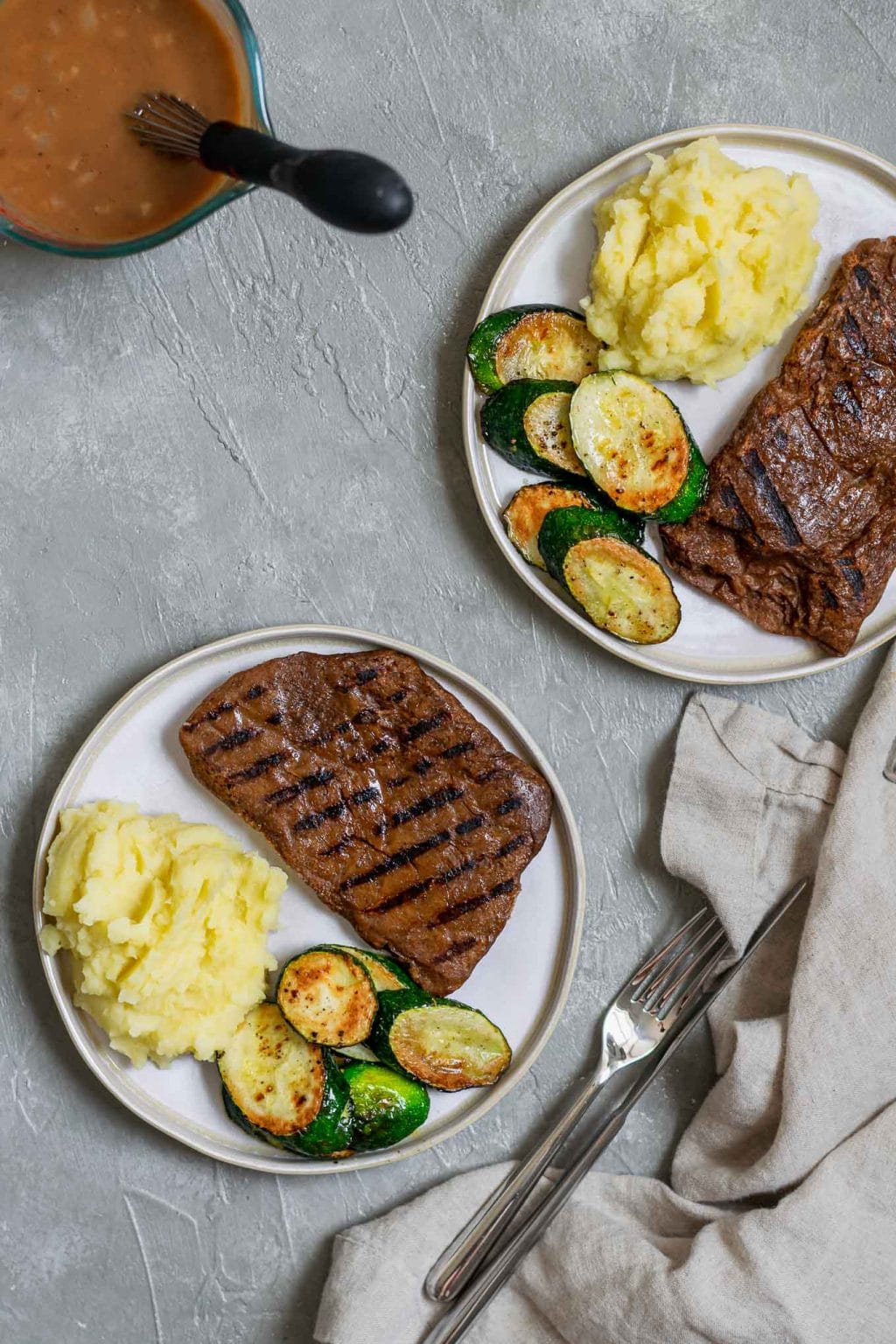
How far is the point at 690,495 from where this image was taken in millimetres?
3615

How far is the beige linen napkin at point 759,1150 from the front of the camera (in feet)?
11.7

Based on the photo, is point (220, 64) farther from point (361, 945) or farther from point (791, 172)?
point (361, 945)

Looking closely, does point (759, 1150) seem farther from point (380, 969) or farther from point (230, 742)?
point (230, 742)

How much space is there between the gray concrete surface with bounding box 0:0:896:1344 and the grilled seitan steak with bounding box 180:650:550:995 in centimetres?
31

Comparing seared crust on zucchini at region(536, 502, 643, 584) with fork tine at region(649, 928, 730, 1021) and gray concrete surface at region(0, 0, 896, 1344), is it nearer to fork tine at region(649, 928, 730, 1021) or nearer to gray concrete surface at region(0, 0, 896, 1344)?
gray concrete surface at region(0, 0, 896, 1344)

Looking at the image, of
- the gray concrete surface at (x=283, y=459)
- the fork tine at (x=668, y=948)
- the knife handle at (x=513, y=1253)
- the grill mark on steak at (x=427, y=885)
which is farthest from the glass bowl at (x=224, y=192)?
the knife handle at (x=513, y=1253)

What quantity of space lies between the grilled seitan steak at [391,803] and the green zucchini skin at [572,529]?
518 millimetres

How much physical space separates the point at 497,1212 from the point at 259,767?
1.59 metres

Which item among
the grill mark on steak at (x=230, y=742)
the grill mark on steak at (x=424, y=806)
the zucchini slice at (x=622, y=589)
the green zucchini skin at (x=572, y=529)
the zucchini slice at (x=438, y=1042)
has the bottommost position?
the zucchini slice at (x=438, y=1042)

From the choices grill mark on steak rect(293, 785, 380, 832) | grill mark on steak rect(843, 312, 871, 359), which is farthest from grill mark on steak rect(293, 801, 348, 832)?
grill mark on steak rect(843, 312, 871, 359)

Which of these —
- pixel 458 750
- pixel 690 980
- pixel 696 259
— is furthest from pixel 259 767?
pixel 696 259

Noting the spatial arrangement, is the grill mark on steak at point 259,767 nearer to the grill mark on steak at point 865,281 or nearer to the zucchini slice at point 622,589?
the zucchini slice at point 622,589

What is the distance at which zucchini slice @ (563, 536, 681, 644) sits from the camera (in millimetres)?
3545

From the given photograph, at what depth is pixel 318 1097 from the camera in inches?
135
